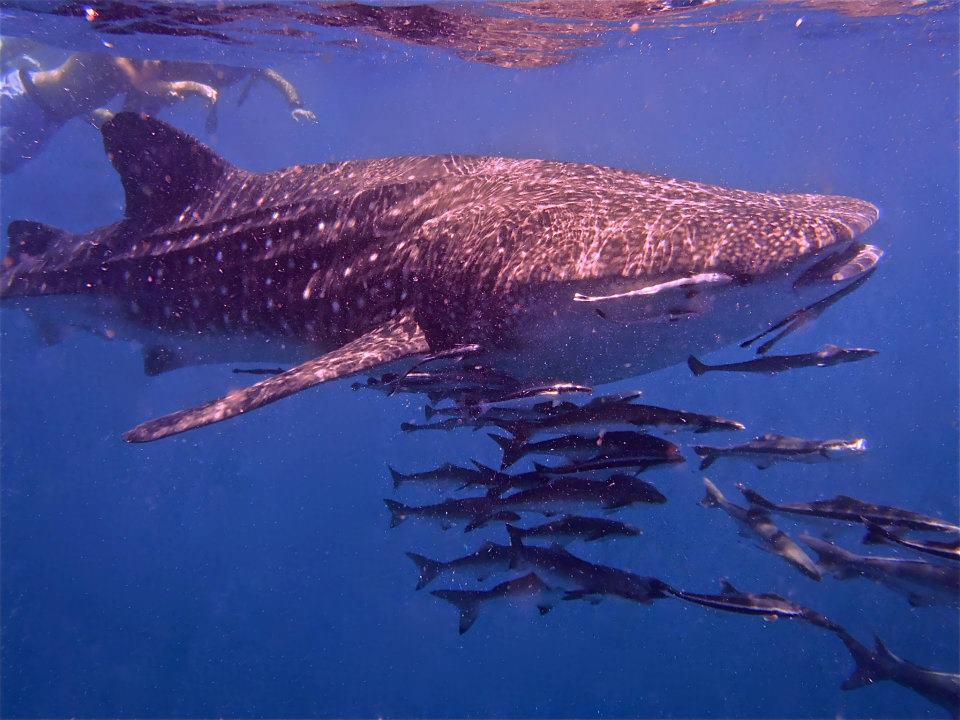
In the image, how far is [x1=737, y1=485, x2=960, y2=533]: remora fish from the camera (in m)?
5.43

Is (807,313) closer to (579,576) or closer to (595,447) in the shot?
(595,447)

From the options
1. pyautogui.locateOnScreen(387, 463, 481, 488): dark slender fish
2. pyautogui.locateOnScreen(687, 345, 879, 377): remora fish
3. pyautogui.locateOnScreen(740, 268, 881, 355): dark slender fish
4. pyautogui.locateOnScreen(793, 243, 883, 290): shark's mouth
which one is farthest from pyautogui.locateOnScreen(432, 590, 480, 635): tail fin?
pyautogui.locateOnScreen(793, 243, 883, 290): shark's mouth

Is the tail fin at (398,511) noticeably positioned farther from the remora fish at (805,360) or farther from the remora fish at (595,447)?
the remora fish at (805,360)

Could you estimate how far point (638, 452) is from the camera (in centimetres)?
459

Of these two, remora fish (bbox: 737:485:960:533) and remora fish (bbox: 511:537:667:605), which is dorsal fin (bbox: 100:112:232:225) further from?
remora fish (bbox: 737:485:960:533)

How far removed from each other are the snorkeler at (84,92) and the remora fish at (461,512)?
12921 millimetres

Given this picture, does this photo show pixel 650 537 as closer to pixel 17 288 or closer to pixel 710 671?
pixel 710 671

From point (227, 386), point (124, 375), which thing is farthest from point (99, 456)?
point (227, 386)

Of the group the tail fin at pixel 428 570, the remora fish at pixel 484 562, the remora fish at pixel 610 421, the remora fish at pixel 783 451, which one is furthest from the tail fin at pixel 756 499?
the tail fin at pixel 428 570

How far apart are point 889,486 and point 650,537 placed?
741 inches

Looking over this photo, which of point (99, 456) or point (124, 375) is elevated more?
point (124, 375)

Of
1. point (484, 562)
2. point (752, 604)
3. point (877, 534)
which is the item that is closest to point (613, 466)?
point (752, 604)

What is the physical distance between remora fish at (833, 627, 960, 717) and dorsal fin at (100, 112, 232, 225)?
8813mm

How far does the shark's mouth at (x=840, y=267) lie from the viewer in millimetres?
3213
